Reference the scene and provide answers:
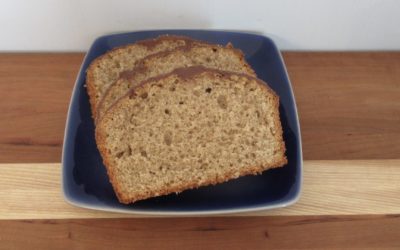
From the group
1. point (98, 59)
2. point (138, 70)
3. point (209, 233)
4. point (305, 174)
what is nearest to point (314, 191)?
point (305, 174)

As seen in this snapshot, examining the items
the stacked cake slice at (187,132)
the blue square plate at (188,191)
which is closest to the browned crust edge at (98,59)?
the blue square plate at (188,191)

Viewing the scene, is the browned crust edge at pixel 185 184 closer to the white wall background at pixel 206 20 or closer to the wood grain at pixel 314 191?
the wood grain at pixel 314 191

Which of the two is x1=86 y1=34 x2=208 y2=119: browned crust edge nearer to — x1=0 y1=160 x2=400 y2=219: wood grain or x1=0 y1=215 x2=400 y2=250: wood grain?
x1=0 y1=160 x2=400 y2=219: wood grain

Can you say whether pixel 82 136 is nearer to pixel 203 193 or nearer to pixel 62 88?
pixel 62 88

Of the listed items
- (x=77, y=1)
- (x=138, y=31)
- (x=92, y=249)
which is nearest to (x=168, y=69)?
(x=138, y=31)

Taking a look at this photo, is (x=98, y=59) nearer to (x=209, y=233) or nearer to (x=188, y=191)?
(x=188, y=191)

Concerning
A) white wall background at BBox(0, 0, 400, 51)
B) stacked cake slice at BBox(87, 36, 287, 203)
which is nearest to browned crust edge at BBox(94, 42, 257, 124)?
stacked cake slice at BBox(87, 36, 287, 203)
